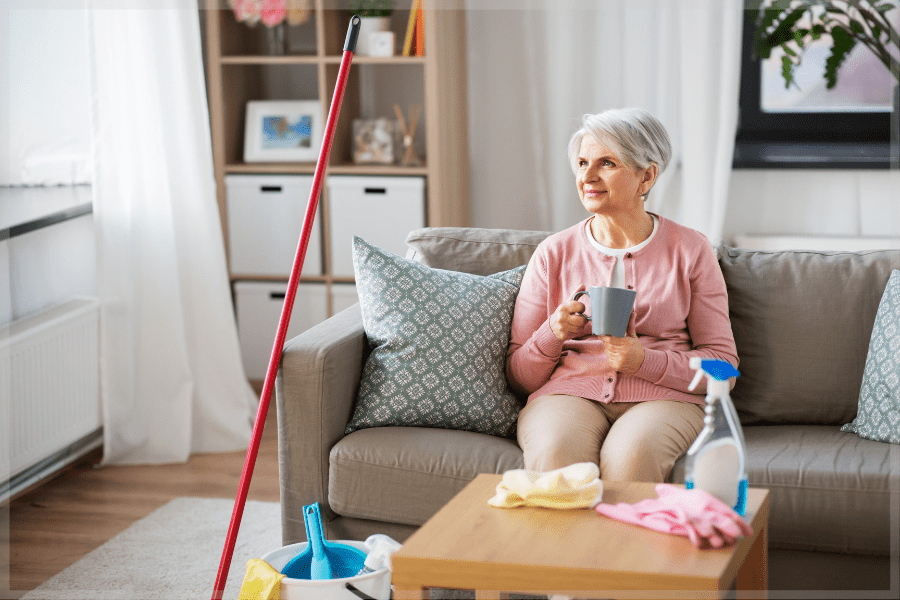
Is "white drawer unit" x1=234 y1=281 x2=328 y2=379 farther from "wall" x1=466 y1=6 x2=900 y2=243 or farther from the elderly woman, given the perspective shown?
the elderly woman

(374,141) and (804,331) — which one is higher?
(374,141)

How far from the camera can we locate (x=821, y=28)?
268 cm

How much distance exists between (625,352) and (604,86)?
182 centimetres

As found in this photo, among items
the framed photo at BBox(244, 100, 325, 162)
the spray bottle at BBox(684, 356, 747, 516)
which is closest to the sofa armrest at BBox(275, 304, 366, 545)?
the spray bottle at BBox(684, 356, 747, 516)

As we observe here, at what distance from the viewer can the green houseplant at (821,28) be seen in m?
2.74

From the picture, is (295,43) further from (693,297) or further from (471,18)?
(693,297)

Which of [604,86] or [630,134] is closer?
[630,134]

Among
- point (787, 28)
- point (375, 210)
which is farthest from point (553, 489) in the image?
point (375, 210)

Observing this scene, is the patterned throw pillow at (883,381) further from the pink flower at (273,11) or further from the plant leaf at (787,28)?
the pink flower at (273,11)

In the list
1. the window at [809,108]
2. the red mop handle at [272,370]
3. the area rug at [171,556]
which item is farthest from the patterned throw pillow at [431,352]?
the window at [809,108]

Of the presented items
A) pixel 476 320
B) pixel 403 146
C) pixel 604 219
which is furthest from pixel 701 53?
pixel 476 320

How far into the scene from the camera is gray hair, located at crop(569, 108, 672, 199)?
6.59 ft

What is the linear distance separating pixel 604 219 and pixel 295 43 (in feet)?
6.44

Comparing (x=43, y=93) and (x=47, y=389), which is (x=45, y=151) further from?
(x=47, y=389)
